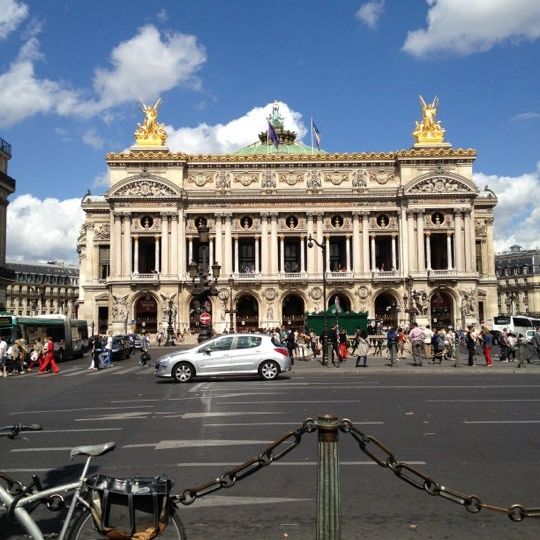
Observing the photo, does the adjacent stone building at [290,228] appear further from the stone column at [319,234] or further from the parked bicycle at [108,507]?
the parked bicycle at [108,507]

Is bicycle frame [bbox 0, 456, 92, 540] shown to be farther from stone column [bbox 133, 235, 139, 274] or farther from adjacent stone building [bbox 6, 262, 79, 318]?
adjacent stone building [bbox 6, 262, 79, 318]

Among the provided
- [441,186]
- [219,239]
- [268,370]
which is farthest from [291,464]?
[441,186]

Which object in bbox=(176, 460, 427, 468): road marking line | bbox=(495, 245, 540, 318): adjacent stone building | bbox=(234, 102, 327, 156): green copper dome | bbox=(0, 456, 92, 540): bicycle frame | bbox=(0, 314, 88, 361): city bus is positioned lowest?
bbox=(176, 460, 427, 468): road marking line

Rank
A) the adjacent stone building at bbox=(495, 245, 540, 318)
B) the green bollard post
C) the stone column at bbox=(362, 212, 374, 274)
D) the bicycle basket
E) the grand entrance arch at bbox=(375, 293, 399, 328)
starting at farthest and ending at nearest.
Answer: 1. the adjacent stone building at bbox=(495, 245, 540, 318)
2. the stone column at bbox=(362, 212, 374, 274)
3. the grand entrance arch at bbox=(375, 293, 399, 328)
4. the green bollard post
5. the bicycle basket

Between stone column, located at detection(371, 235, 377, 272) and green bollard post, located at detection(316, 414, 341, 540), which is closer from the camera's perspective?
green bollard post, located at detection(316, 414, 341, 540)

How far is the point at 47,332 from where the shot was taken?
41.9 m

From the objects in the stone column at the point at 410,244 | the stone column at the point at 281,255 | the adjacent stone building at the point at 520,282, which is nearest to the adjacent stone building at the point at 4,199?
the stone column at the point at 281,255

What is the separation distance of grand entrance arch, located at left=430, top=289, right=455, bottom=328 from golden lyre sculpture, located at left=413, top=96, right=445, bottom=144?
1640 cm

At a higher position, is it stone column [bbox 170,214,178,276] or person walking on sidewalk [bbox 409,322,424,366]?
stone column [bbox 170,214,178,276]

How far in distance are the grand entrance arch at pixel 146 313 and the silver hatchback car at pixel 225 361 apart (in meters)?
46.0

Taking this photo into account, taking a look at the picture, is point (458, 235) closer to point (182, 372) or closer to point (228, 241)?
point (228, 241)

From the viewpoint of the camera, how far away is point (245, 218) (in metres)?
71.1

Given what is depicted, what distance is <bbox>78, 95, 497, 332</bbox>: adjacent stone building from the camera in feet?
224

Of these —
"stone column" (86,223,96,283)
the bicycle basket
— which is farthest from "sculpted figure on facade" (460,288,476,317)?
the bicycle basket
